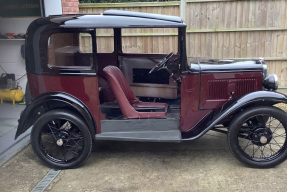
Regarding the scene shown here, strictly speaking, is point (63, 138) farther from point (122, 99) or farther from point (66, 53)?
point (66, 53)

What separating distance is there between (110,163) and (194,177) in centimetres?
113

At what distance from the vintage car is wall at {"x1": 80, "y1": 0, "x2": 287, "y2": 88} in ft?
9.78

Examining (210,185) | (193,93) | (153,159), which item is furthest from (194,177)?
(193,93)

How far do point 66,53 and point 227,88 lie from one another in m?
2.13

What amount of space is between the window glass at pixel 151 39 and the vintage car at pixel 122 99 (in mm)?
3035

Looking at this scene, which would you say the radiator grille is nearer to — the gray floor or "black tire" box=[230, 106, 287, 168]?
"black tire" box=[230, 106, 287, 168]

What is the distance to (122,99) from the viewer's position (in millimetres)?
4172

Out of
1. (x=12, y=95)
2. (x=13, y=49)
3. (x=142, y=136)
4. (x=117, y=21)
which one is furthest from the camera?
(x=13, y=49)

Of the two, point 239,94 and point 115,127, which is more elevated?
point 239,94

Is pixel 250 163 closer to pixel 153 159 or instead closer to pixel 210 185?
pixel 210 185

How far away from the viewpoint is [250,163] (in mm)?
3912

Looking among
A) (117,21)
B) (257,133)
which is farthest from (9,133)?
(257,133)

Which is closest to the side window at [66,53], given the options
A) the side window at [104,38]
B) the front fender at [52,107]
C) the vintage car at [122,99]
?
the vintage car at [122,99]

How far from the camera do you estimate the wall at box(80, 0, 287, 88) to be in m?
7.00
